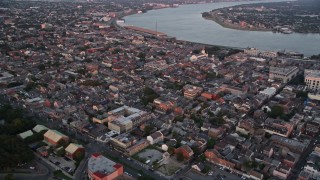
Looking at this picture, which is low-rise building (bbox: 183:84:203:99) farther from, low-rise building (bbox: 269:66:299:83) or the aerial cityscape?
low-rise building (bbox: 269:66:299:83)

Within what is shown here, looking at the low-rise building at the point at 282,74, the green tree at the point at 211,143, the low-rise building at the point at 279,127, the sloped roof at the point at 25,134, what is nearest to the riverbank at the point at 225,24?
the low-rise building at the point at 282,74

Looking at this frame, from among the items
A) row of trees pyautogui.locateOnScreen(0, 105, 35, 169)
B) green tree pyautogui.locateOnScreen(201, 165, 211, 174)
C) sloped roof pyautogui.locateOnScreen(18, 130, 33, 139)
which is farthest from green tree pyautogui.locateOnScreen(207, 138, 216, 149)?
sloped roof pyautogui.locateOnScreen(18, 130, 33, 139)

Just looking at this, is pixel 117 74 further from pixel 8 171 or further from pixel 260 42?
pixel 260 42

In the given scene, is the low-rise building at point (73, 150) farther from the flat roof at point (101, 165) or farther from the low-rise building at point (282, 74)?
the low-rise building at point (282, 74)

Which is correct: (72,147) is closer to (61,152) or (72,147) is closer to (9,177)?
(61,152)

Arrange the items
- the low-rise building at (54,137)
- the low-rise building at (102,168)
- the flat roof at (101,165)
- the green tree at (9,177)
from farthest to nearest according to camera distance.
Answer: the low-rise building at (54,137)
the flat roof at (101,165)
the low-rise building at (102,168)
the green tree at (9,177)

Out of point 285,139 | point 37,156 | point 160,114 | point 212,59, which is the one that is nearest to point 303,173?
point 285,139
